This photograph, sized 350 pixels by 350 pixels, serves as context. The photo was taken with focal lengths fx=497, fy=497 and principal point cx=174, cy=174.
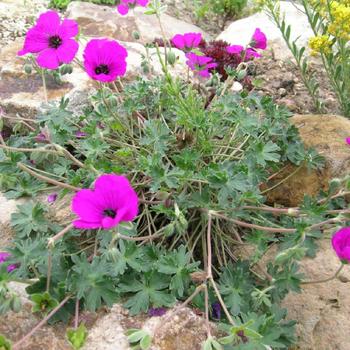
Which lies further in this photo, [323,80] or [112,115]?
[323,80]

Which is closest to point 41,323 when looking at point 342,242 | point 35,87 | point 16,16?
point 342,242

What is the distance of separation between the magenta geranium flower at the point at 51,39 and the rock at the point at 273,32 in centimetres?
215

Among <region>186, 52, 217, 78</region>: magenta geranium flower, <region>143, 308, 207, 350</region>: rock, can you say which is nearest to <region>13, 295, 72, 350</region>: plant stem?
<region>143, 308, 207, 350</region>: rock

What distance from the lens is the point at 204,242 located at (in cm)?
186

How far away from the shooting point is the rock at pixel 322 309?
5.51 ft

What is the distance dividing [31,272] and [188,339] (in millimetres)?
604

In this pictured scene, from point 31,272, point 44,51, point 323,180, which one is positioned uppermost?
point 44,51

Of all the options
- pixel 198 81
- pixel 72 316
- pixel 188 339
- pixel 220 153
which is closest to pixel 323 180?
pixel 220 153

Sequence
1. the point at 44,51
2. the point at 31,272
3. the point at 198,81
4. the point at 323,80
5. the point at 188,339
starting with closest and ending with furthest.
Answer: the point at 188,339 → the point at 31,272 → the point at 44,51 → the point at 198,81 → the point at 323,80

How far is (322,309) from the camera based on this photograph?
175cm

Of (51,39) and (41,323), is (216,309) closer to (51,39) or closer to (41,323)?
(41,323)

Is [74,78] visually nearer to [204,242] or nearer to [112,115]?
[112,115]

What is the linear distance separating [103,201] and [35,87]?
1496 mm

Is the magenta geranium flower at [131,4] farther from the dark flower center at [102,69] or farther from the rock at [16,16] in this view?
the rock at [16,16]
